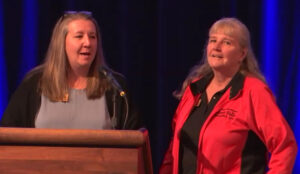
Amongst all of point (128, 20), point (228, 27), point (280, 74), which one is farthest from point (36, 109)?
point (280, 74)

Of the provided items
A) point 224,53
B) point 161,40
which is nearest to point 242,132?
point 224,53

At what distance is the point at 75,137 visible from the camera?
172 centimetres

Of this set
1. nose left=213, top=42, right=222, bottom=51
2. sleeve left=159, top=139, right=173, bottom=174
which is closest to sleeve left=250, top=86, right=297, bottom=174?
nose left=213, top=42, right=222, bottom=51

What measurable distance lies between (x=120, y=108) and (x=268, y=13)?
1614 mm

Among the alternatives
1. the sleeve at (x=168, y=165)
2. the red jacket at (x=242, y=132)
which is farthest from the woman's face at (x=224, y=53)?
the sleeve at (x=168, y=165)

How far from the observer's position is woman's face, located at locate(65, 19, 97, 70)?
251 cm

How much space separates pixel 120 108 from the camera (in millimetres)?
2441

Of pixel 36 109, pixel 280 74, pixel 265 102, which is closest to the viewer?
pixel 265 102

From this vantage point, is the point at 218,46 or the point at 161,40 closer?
the point at 218,46

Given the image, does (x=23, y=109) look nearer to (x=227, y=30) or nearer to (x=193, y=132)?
(x=193, y=132)

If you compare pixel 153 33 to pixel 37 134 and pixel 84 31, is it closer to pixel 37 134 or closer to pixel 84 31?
pixel 84 31

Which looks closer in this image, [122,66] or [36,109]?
[36,109]

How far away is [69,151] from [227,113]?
2.98 feet

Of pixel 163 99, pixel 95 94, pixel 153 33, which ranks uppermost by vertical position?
pixel 153 33
